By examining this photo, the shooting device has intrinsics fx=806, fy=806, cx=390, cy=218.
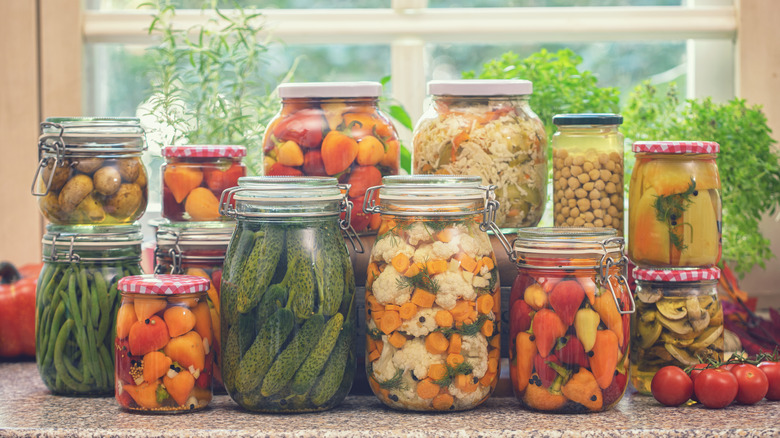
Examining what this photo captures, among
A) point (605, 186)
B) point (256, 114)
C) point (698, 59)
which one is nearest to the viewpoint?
point (605, 186)

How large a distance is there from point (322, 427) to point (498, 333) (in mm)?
240

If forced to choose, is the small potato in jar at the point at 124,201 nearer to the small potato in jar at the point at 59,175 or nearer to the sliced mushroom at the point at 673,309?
the small potato in jar at the point at 59,175

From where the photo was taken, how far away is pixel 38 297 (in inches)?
43.2

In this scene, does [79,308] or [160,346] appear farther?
[79,308]

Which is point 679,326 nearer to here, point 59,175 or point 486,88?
point 486,88

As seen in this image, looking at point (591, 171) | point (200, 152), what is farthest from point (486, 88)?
point (200, 152)

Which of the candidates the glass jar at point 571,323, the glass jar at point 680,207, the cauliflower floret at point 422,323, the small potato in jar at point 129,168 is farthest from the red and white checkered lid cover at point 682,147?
the small potato in jar at point 129,168

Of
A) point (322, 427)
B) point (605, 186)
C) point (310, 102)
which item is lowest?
point (322, 427)

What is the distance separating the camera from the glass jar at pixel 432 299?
0.93m

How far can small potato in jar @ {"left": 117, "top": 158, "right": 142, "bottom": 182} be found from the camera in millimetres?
1089

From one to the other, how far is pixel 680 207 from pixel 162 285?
64cm

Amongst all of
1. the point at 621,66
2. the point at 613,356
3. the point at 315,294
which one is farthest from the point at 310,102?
the point at 621,66

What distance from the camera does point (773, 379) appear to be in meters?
1.01

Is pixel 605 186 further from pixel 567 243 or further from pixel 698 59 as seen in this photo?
pixel 698 59
